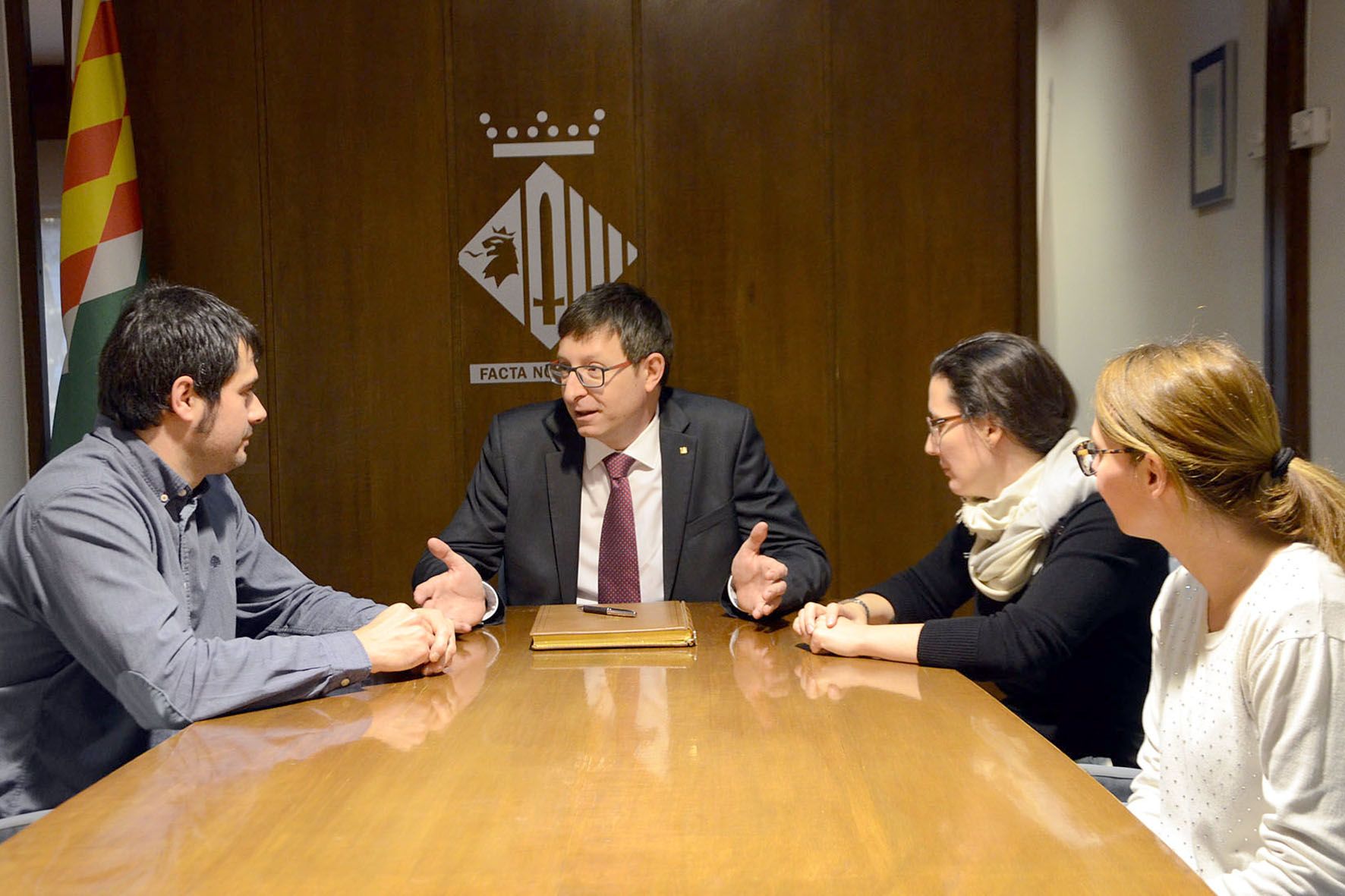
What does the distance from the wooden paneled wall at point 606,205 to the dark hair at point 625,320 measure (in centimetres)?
127

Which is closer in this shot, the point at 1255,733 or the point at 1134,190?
the point at 1255,733

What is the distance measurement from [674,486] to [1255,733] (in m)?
1.72

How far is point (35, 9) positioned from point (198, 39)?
67 centimetres

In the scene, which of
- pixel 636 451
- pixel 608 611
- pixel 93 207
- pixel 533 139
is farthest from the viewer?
pixel 533 139

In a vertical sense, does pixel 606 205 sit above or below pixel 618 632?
above

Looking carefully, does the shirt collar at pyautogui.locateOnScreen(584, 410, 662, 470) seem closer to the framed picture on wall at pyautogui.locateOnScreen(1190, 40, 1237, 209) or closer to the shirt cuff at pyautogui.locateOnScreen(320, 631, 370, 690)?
the shirt cuff at pyautogui.locateOnScreen(320, 631, 370, 690)

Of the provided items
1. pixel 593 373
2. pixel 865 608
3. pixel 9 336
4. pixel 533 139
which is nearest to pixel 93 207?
pixel 9 336

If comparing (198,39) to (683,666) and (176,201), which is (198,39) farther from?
(683,666)

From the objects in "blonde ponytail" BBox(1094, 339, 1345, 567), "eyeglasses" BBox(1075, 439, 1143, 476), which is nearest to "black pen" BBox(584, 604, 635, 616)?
"eyeglasses" BBox(1075, 439, 1143, 476)

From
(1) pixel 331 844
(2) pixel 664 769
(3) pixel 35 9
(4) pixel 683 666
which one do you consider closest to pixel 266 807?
(1) pixel 331 844

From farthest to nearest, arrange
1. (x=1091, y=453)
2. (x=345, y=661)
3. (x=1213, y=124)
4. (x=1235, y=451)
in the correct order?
(x=1213, y=124)
(x=345, y=661)
(x=1091, y=453)
(x=1235, y=451)

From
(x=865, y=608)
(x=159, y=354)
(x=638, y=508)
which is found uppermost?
(x=159, y=354)

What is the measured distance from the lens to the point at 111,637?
172 cm

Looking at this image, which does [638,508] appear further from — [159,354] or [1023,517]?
[159,354]
